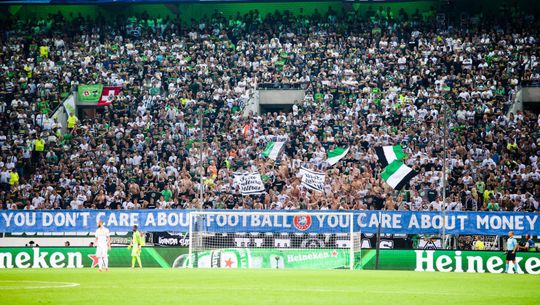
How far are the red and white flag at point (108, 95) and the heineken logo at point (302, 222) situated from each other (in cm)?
1753

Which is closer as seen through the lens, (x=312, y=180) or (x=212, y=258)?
(x=212, y=258)

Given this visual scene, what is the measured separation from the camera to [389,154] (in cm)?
4072

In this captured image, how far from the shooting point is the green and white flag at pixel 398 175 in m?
39.3

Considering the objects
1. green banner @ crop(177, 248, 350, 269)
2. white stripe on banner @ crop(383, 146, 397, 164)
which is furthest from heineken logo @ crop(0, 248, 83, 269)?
white stripe on banner @ crop(383, 146, 397, 164)

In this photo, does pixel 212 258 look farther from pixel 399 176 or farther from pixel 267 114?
pixel 267 114

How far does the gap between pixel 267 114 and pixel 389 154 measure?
27.9ft

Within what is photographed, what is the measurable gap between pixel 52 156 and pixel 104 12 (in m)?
16.5

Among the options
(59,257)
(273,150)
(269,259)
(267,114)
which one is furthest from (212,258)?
(267,114)

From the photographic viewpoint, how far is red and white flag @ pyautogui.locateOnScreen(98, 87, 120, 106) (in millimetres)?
51156

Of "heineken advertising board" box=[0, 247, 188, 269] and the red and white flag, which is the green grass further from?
the red and white flag

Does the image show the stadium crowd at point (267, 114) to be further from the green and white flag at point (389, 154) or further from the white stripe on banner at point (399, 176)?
the green and white flag at point (389, 154)

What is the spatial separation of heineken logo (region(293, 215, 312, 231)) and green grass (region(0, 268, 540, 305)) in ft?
18.3

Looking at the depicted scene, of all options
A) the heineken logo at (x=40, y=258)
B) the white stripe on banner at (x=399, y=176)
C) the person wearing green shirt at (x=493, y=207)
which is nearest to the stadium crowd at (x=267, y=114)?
the person wearing green shirt at (x=493, y=207)

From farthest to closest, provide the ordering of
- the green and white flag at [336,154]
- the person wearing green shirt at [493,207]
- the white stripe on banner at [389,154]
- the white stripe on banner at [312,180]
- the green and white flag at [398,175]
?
the green and white flag at [336,154], the white stripe on banner at [389,154], the white stripe on banner at [312,180], the green and white flag at [398,175], the person wearing green shirt at [493,207]
